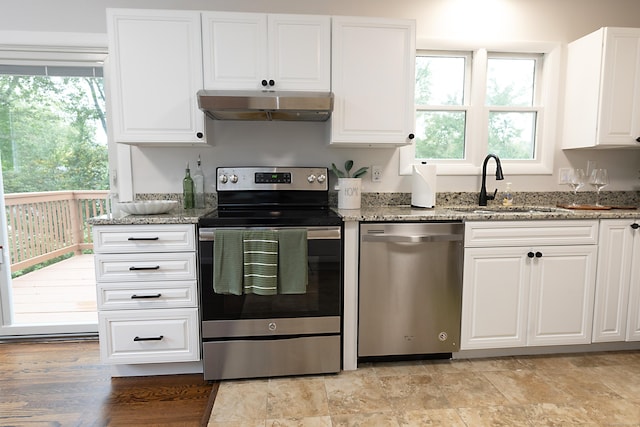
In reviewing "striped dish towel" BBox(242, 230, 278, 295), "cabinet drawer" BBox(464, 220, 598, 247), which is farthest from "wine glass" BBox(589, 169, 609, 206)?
"striped dish towel" BBox(242, 230, 278, 295)

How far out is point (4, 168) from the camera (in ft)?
8.34

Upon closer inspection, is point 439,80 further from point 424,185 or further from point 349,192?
point 349,192

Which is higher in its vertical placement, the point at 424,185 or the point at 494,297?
the point at 424,185

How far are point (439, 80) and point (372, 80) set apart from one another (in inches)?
30.5

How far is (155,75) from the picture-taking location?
216 centimetres

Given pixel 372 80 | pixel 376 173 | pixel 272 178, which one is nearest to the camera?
pixel 372 80

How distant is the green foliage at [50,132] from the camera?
253 centimetres

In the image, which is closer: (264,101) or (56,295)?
(264,101)

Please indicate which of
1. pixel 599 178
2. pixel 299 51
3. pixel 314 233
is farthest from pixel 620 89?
pixel 314 233

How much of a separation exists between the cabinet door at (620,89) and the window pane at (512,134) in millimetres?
462

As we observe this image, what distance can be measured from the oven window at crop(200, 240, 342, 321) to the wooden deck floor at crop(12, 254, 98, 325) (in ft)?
4.19

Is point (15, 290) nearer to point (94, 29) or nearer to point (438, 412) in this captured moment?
point (94, 29)

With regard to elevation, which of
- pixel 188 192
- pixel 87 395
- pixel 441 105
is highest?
pixel 441 105

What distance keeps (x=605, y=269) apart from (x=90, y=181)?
137 inches
